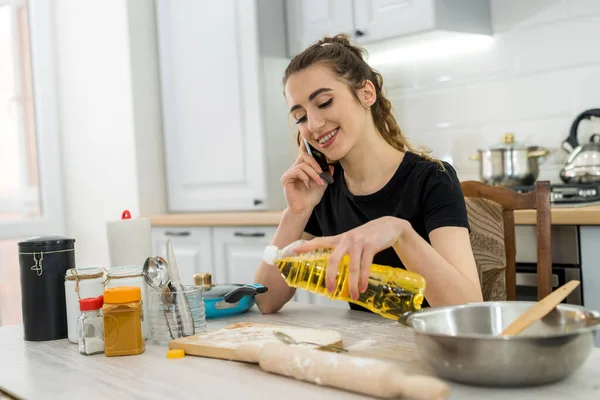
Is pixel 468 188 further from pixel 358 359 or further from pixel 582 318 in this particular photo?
pixel 358 359

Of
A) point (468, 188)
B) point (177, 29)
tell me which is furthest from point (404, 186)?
point (177, 29)

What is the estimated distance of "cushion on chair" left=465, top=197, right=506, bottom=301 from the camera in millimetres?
1753

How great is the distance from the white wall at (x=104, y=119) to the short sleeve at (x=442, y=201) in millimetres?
2259

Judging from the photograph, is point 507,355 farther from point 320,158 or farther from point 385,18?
point 385,18

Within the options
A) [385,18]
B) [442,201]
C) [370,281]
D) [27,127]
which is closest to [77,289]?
[370,281]

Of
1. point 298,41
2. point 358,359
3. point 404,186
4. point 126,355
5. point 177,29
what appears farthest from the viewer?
point 177,29

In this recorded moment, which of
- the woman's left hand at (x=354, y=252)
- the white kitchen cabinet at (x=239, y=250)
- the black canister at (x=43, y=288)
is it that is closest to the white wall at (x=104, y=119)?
the white kitchen cabinet at (x=239, y=250)

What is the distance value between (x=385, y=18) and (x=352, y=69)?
1.14m

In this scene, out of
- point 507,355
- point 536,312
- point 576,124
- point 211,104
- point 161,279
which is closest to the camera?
point 507,355

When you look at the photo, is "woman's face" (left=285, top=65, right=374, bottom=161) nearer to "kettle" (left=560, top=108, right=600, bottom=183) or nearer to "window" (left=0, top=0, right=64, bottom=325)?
"kettle" (left=560, top=108, right=600, bottom=183)

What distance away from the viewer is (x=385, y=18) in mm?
2678

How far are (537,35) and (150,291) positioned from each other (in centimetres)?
189

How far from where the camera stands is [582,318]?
35.7 inches

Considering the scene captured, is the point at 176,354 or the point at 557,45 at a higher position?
the point at 557,45
